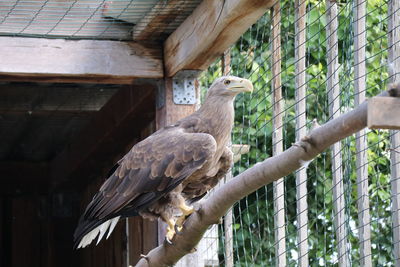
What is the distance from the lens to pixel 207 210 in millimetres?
3508

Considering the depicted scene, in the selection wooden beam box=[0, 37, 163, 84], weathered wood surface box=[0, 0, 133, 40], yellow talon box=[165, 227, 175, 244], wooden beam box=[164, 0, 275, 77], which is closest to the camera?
yellow talon box=[165, 227, 175, 244]

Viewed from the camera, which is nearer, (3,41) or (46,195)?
(3,41)

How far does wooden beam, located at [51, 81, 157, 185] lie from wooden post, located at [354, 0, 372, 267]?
1749mm

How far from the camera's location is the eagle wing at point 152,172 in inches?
180

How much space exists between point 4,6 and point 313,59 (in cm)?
330

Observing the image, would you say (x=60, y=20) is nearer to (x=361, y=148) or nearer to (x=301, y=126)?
(x=301, y=126)

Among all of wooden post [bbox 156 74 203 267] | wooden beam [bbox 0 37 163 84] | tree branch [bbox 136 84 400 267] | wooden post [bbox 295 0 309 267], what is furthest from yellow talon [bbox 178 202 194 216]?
wooden beam [bbox 0 37 163 84]

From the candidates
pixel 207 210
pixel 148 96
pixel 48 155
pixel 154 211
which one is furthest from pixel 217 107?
pixel 48 155

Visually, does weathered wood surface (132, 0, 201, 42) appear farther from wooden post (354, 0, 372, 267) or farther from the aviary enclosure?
wooden post (354, 0, 372, 267)

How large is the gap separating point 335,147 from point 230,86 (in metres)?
0.84

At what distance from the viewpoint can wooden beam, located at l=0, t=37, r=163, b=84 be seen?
505 cm

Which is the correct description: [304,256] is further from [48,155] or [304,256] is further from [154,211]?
[48,155]

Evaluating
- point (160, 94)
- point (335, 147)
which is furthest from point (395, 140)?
point (160, 94)

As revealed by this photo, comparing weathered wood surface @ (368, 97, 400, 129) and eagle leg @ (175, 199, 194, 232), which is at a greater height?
eagle leg @ (175, 199, 194, 232)
